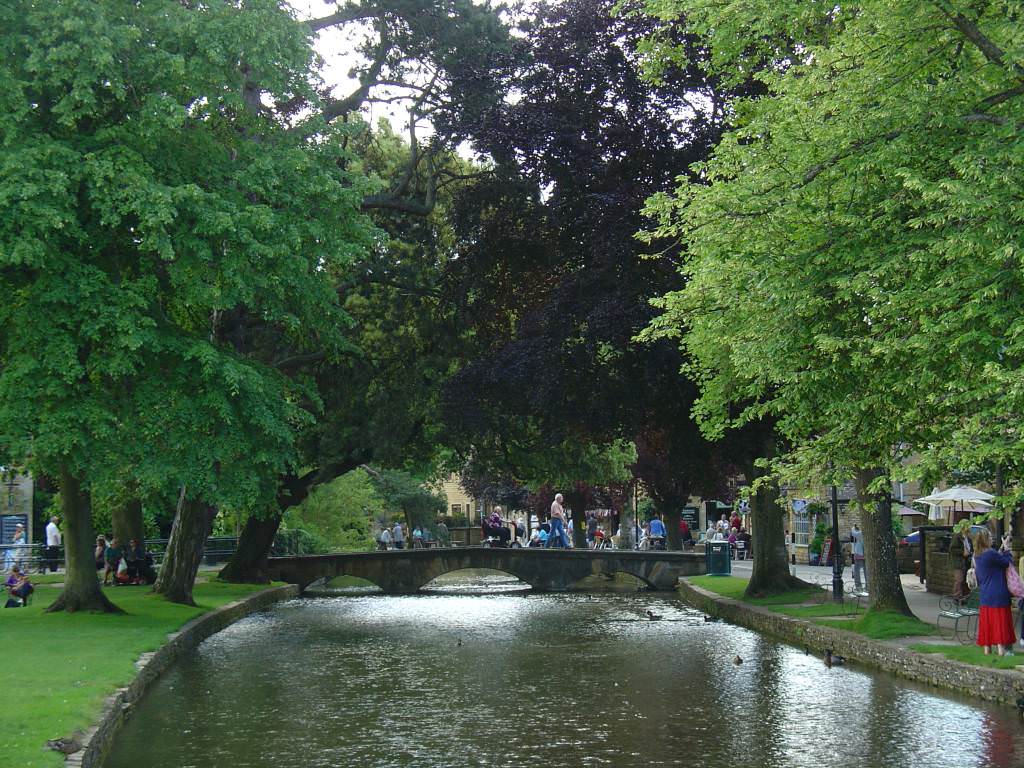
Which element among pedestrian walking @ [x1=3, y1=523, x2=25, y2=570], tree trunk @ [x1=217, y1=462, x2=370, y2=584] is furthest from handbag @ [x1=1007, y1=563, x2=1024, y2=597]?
tree trunk @ [x1=217, y1=462, x2=370, y2=584]

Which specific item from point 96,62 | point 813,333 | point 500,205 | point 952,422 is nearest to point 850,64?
point 813,333

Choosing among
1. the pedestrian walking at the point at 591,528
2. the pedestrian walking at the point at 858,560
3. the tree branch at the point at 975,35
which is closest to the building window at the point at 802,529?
the pedestrian walking at the point at 591,528

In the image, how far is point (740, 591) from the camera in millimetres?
33688

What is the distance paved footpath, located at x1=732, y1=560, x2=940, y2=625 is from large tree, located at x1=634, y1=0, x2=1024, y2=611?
29.1ft

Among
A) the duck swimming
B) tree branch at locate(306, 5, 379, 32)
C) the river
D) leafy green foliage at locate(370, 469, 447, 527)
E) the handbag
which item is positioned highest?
tree branch at locate(306, 5, 379, 32)

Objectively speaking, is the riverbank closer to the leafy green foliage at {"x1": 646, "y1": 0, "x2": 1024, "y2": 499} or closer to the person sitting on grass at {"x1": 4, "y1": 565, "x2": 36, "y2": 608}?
the leafy green foliage at {"x1": 646, "y1": 0, "x2": 1024, "y2": 499}

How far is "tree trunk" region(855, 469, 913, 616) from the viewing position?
22.8 metres

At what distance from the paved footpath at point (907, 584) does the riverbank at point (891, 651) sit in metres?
2.25

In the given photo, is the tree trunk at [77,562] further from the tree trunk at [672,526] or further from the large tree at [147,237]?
the tree trunk at [672,526]

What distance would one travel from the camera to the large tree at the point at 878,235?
45.6 feet

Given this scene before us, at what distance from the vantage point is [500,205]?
108 ft

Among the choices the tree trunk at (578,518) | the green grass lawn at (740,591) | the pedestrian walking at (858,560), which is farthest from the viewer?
the tree trunk at (578,518)

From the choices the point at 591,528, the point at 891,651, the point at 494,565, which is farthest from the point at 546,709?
the point at 591,528

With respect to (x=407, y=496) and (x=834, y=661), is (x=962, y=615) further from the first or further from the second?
(x=407, y=496)
